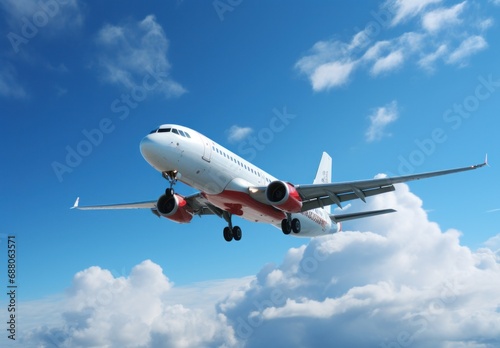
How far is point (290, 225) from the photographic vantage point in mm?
38156

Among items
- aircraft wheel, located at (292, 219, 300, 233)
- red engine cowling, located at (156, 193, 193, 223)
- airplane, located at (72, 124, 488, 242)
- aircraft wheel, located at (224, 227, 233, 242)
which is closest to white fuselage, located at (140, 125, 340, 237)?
airplane, located at (72, 124, 488, 242)

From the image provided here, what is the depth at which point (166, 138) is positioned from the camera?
28562mm

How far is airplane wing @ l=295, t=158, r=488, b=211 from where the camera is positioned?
107 ft

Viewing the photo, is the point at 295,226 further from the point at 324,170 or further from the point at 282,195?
the point at 324,170

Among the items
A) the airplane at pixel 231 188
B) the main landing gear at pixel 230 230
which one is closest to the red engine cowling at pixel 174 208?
the airplane at pixel 231 188

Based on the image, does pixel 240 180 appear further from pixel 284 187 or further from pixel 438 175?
pixel 438 175

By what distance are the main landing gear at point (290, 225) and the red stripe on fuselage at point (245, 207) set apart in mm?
412

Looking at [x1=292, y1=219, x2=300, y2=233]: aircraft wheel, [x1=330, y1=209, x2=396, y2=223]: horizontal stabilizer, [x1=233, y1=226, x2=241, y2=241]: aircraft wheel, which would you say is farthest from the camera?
[x1=233, y1=226, x2=241, y2=241]: aircraft wheel

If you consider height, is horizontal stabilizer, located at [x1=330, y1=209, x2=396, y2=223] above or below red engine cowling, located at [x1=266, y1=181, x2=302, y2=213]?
above

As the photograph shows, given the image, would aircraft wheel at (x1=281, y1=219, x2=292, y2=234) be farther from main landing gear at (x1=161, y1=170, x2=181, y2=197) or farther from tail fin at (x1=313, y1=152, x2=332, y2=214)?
tail fin at (x1=313, y1=152, x2=332, y2=214)

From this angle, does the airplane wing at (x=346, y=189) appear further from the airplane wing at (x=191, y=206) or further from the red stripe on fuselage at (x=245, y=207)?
the airplane wing at (x=191, y=206)

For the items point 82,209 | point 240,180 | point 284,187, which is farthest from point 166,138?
point 82,209

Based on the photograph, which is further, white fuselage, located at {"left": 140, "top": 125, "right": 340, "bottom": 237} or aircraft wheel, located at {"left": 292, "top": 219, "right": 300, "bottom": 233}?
aircraft wheel, located at {"left": 292, "top": 219, "right": 300, "bottom": 233}

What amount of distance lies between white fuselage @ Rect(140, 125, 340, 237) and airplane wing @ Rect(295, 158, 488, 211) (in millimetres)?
2684
